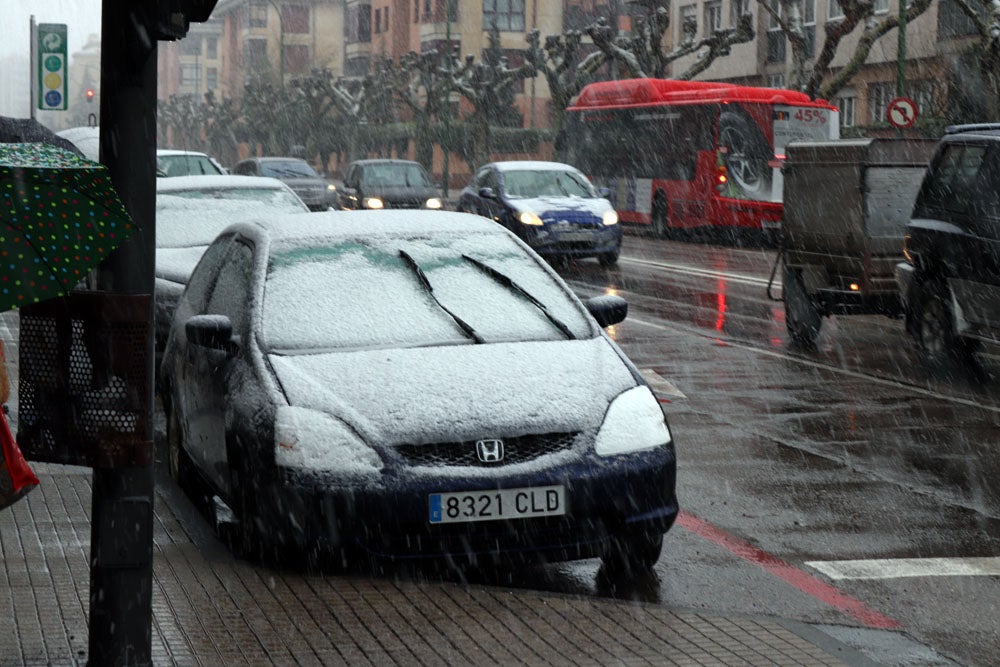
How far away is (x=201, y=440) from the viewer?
7.30 m

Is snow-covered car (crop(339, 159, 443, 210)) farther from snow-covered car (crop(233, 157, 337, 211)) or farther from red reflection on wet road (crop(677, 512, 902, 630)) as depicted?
red reflection on wet road (crop(677, 512, 902, 630))

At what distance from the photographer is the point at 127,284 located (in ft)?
14.8

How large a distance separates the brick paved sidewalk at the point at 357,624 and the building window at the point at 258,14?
122194 millimetres

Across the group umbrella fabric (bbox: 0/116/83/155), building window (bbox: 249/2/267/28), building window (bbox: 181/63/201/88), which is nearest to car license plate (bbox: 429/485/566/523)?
umbrella fabric (bbox: 0/116/83/155)

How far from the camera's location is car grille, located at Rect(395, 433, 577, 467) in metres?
6.12

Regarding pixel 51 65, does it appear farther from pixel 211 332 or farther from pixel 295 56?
pixel 295 56

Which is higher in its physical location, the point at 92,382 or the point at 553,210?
Answer: the point at 553,210

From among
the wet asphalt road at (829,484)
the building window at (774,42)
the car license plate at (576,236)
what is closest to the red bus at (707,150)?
the car license plate at (576,236)

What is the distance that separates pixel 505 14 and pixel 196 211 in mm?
75143

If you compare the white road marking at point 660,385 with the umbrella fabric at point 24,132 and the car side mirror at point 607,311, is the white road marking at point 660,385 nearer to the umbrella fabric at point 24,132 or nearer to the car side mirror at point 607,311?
the car side mirror at point 607,311

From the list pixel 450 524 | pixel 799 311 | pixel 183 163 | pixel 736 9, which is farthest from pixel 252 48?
pixel 450 524

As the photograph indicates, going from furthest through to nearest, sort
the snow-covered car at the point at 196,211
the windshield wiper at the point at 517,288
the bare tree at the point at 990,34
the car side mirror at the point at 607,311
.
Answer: the bare tree at the point at 990,34
the snow-covered car at the point at 196,211
the car side mirror at the point at 607,311
the windshield wiper at the point at 517,288

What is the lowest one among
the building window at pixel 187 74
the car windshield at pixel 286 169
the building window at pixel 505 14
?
the car windshield at pixel 286 169

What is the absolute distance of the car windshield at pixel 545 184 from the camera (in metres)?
25.4
